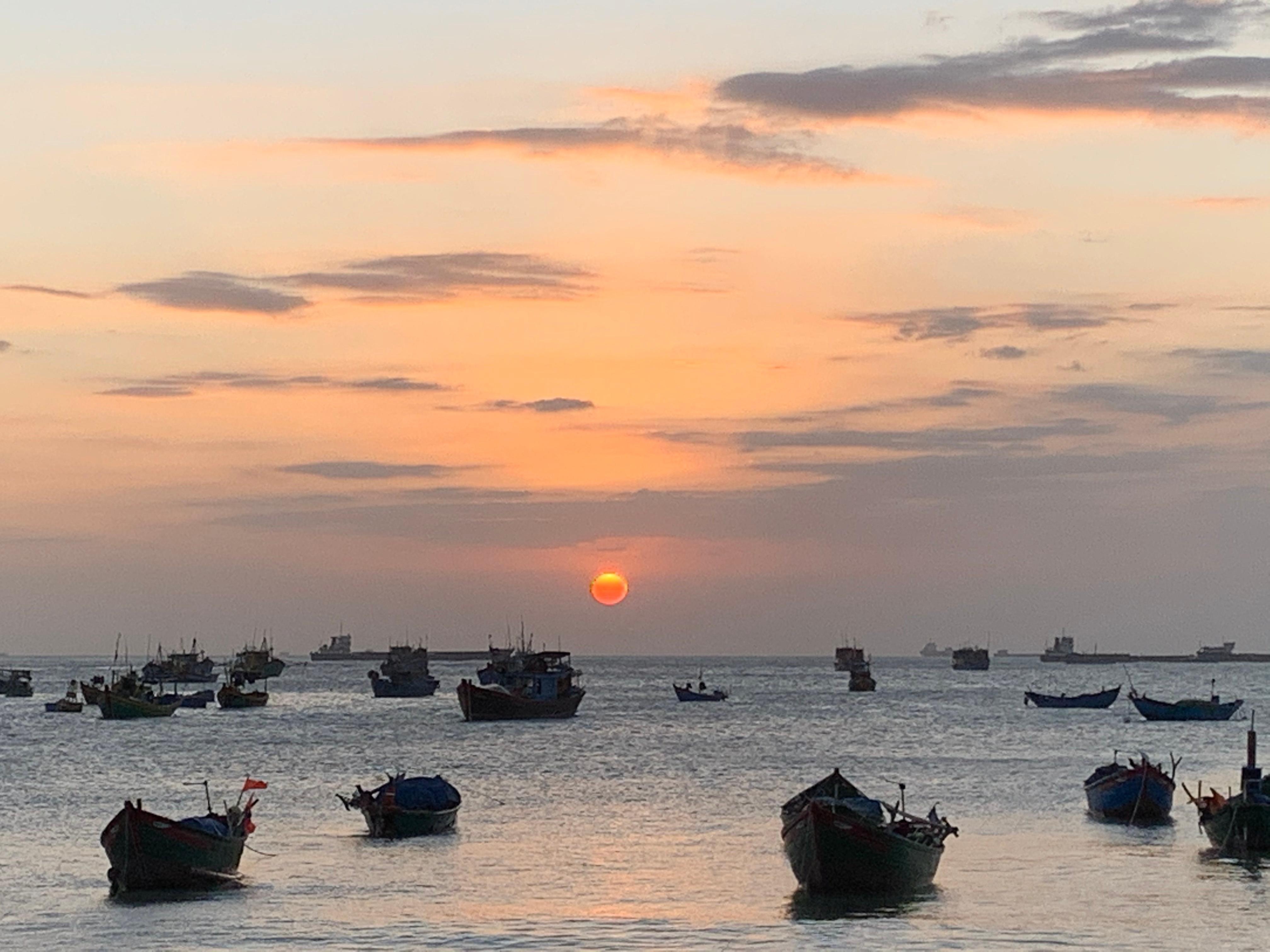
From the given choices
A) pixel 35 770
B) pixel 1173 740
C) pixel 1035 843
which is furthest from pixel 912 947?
pixel 1173 740

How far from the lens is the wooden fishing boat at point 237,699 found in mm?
178875

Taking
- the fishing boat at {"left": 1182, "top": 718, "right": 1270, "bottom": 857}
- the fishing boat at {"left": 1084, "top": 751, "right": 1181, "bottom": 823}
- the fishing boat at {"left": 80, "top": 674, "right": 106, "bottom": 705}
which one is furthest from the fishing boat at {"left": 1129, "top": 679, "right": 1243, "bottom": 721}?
the fishing boat at {"left": 1182, "top": 718, "right": 1270, "bottom": 857}

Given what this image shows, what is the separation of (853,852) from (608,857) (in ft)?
40.2

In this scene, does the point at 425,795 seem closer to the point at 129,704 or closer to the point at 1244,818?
the point at 1244,818

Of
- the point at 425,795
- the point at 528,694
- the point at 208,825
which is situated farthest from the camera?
the point at 528,694

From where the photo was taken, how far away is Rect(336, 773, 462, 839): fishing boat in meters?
62.3

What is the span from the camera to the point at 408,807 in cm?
6256

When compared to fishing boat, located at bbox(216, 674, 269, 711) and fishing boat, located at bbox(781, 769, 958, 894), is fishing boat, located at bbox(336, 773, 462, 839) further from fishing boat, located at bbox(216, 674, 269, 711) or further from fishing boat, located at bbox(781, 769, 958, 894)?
fishing boat, located at bbox(216, 674, 269, 711)

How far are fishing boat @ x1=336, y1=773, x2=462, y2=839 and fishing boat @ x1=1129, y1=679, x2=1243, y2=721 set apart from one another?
326ft

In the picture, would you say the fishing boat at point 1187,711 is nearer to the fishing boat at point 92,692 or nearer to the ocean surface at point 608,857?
the ocean surface at point 608,857

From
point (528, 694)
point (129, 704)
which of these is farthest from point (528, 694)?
point (129, 704)

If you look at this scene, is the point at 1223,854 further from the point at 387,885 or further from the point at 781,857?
the point at 387,885

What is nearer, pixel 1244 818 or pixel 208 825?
pixel 208 825

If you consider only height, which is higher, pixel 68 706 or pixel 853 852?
pixel 68 706
